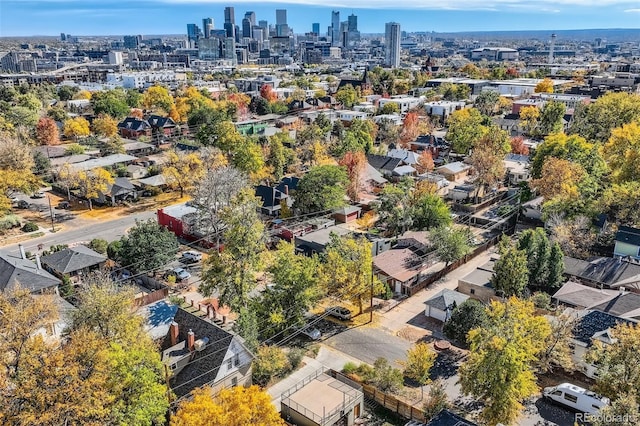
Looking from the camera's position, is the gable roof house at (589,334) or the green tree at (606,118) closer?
the gable roof house at (589,334)

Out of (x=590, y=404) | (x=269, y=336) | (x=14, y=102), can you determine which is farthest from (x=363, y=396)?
(x=14, y=102)

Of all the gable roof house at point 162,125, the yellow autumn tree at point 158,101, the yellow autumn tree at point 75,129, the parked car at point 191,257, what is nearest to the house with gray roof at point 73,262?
the parked car at point 191,257

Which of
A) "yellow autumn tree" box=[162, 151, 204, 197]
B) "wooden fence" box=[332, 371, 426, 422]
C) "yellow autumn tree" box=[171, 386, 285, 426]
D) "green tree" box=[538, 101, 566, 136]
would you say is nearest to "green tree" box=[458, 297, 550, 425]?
"wooden fence" box=[332, 371, 426, 422]

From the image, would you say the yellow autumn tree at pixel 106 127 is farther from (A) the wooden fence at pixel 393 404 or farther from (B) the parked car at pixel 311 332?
(A) the wooden fence at pixel 393 404

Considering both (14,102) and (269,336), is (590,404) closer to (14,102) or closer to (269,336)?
(269,336)

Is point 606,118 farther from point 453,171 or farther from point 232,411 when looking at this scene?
point 232,411

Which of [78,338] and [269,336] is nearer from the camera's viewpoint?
[78,338]

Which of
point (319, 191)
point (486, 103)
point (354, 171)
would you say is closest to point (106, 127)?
point (354, 171)
